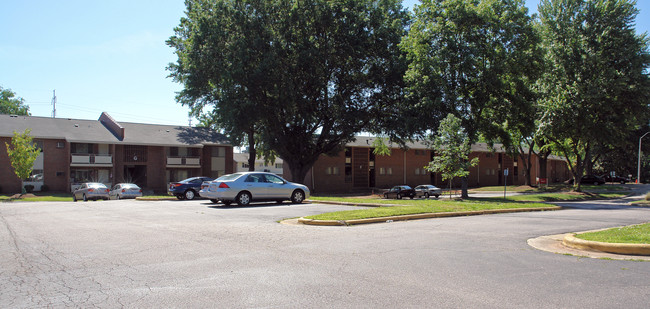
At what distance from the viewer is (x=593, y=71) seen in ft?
115

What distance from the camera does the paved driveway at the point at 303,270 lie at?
543 cm

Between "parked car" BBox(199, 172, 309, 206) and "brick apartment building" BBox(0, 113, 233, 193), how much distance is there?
28.3m

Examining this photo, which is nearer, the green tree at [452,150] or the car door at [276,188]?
the car door at [276,188]

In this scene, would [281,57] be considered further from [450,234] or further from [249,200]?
[450,234]

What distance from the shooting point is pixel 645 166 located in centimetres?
8619

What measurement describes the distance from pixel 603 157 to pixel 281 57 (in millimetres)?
74203

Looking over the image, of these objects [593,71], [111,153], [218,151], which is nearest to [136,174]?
[111,153]

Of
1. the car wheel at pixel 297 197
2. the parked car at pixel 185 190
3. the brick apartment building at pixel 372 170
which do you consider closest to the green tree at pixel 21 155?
the parked car at pixel 185 190

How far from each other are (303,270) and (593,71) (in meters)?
36.2

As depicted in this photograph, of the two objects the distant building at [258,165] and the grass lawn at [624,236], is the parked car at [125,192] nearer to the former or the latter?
the grass lawn at [624,236]

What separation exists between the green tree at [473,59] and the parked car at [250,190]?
13.9 m

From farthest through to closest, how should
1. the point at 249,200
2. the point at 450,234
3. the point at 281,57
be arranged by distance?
1. the point at 281,57
2. the point at 249,200
3. the point at 450,234

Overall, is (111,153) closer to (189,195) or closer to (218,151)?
(218,151)

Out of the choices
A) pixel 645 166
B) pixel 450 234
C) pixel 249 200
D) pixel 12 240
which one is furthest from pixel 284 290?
pixel 645 166
